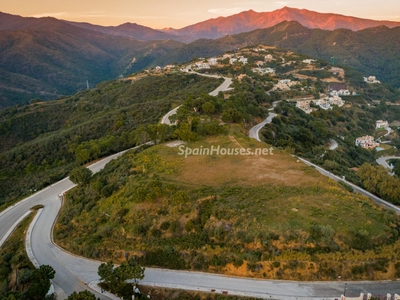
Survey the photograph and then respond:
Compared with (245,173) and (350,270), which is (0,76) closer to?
(245,173)

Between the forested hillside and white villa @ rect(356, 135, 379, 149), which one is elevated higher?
the forested hillside

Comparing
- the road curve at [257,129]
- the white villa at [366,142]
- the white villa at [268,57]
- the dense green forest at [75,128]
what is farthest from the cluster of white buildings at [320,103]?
the white villa at [268,57]

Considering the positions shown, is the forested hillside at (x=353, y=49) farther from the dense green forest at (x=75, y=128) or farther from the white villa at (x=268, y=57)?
the dense green forest at (x=75, y=128)

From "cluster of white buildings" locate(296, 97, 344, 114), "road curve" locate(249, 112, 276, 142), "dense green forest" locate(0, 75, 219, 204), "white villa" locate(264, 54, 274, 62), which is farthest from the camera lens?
"white villa" locate(264, 54, 274, 62)

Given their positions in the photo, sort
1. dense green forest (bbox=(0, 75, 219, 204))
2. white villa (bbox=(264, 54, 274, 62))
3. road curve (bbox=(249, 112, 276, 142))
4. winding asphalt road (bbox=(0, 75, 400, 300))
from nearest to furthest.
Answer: winding asphalt road (bbox=(0, 75, 400, 300))
dense green forest (bbox=(0, 75, 219, 204))
road curve (bbox=(249, 112, 276, 142))
white villa (bbox=(264, 54, 274, 62))

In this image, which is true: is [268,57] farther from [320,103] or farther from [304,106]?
[304,106]

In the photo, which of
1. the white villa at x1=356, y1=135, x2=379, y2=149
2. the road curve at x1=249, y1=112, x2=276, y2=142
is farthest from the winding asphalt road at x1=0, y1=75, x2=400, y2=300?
the white villa at x1=356, y1=135, x2=379, y2=149

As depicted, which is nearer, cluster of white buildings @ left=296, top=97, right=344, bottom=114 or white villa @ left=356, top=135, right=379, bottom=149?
white villa @ left=356, top=135, right=379, bottom=149

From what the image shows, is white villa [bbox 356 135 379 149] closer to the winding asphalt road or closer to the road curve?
the road curve

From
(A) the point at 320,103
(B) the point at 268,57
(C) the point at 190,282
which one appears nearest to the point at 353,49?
(B) the point at 268,57
